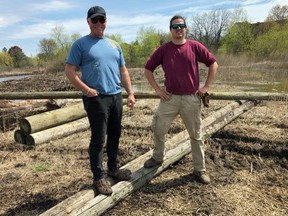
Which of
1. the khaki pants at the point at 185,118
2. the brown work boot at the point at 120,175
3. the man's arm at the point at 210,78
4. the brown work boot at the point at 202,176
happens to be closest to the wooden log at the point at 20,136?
the brown work boot at the point at 120,175

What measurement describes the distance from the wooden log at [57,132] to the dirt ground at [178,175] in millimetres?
132

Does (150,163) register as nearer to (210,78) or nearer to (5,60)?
(210,78)

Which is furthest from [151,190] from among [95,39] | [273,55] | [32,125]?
[273,55]

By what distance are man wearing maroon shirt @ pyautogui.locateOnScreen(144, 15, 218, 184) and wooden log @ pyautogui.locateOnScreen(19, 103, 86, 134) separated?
11.6 feet

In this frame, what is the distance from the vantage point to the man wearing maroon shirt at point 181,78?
4223 millimetres

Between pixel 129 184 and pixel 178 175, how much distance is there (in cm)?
95

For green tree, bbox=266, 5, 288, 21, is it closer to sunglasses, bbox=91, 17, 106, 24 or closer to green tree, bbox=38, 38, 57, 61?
green tree, bbox=38, 38, 57, 61

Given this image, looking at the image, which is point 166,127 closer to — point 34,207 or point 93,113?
point 93,113

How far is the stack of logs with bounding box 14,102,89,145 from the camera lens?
706 cm

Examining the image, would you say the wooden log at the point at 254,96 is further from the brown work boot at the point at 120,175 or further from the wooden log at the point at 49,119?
the brown work boot at the point at 120,175

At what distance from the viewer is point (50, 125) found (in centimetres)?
761

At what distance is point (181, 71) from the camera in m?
4.25

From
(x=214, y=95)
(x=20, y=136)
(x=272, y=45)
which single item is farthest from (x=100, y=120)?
(x=272, y=45)

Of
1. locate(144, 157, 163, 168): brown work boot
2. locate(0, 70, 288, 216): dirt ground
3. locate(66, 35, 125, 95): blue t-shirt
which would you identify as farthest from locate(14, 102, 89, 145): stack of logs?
locate(66, 35, 125, 95): blue t-shirt
